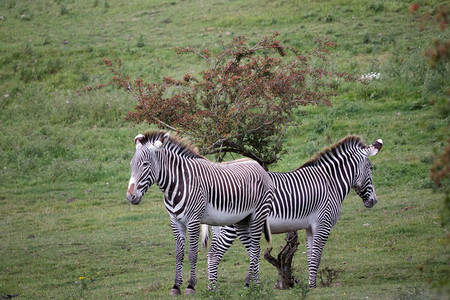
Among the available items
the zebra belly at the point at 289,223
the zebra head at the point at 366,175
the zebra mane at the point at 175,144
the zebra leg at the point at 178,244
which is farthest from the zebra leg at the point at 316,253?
the zebra mane at the point at 175,144

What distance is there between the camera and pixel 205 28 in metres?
29.5

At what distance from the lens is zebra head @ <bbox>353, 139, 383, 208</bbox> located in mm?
11172

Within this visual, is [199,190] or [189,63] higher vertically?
[199,190]

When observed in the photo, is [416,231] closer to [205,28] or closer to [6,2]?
[205,28]

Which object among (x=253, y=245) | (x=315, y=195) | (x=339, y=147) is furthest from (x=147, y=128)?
(x=253, y=245)

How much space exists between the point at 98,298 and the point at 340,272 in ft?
14.7

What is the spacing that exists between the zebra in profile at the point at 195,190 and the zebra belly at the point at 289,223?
339 millimetres

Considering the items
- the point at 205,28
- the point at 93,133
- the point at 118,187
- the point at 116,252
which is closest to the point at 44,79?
the point at 93,133

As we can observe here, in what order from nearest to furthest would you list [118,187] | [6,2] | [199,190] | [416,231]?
[199,190]
[416,231]
[118,187]
[6,2]

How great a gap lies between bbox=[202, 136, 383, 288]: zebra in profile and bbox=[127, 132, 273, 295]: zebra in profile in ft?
1.31

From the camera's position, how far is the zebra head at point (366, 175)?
1117 centimetres

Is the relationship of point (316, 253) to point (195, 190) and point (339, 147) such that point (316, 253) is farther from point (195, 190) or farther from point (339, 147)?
point (195, 190)

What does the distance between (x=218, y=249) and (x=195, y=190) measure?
4.42ft

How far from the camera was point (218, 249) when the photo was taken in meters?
10.1
